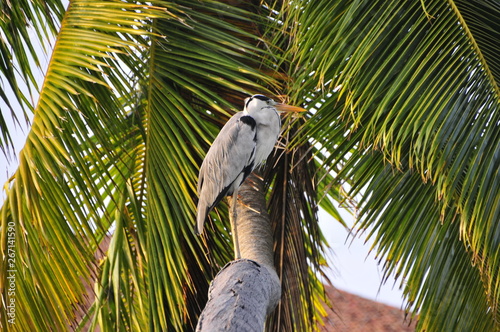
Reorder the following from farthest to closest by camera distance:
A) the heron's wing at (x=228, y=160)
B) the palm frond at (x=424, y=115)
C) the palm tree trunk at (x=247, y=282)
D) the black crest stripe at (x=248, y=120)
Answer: the black crest stripe at (x=248, y=120)
the heron's wing at (x=228, y=160)
the palm frond at (x=424, y=115)
the palm tree trunk at (x=247, y=282)

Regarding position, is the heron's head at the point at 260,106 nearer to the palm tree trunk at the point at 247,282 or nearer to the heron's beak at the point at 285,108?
the heron's beak at the point at 285,108

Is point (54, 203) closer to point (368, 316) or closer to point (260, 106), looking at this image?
point (260, 106)

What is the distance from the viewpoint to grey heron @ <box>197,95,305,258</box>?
3.39 metres

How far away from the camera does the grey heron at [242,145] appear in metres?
3.39

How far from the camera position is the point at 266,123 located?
11.7ft

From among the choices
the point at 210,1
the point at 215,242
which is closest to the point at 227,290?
the point at 215,242

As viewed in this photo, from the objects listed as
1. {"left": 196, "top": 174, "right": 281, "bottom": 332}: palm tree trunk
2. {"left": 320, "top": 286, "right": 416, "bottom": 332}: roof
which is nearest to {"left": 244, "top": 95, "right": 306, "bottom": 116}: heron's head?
{"left": 196, "top": 174, "right": 281, "bottom": 332}: palm tree trunk

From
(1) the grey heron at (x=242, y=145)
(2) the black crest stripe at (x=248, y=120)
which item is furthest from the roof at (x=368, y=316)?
(2) the black crest stripe at (x=248, y=120)

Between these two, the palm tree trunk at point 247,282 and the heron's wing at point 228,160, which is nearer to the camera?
the palm tree trunk at point 247,282

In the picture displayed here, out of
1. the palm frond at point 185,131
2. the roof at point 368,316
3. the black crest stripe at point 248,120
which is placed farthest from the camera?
the roof at point 368,316

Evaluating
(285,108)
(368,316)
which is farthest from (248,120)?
(368,316)

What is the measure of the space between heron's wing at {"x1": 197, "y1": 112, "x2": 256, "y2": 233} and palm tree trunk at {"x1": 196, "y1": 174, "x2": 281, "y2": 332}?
11 cm

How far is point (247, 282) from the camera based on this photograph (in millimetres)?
2416

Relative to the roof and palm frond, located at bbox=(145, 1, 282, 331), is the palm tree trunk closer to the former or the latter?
palm frond, located at bbox=(145, 1, 282, 331)
